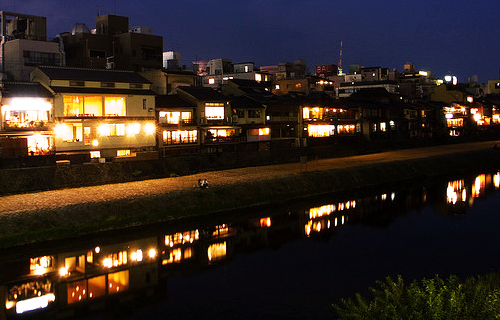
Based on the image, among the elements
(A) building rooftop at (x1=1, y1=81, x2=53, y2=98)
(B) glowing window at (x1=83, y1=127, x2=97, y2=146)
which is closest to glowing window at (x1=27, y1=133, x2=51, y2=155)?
(B) glowing window at (x1=83, y1=127, x2=97, y2=146)

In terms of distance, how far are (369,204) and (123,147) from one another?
19.2m

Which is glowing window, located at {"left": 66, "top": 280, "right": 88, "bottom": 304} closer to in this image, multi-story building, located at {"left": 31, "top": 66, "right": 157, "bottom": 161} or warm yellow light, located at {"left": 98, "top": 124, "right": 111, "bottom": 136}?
multi-story building, located at {"left": 31, "top": 66, "right": 157, "bottom": 161}

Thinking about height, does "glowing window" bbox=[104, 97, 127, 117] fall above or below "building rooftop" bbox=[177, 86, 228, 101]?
below

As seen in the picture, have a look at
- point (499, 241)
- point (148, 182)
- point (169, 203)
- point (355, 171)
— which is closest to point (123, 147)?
point (148, 182)

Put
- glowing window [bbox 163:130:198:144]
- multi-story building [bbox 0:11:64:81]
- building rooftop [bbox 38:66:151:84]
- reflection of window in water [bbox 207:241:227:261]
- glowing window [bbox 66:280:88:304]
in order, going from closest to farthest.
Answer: glowing window [bbox 66:280:88:304] → reflection of window in water [bbox 207:241:227:261] → building rooftop [bbox 38:66:151:84] → glowing window [bbox 163:130:198:144] → multi-story building [bbox 0:11:64:81]

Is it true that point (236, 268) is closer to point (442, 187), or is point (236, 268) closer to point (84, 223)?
point (84, 223)

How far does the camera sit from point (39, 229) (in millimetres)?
21891

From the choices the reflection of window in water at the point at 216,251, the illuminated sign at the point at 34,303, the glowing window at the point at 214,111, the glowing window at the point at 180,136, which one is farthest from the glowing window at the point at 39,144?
the illuminated sign at the point at 34,303

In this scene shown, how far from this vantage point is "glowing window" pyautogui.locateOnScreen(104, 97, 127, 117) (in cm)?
3584

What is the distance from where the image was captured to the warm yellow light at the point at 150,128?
3733cm

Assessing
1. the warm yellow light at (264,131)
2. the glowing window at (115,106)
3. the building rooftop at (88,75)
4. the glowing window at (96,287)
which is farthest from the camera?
the warm yellow light at (264,131)

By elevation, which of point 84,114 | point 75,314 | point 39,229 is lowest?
point 75,314

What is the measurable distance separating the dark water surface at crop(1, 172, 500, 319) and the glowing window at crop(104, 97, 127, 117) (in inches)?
547

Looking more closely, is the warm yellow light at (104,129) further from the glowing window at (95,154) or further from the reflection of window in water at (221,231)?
the reflection of window in water at (221,231)
